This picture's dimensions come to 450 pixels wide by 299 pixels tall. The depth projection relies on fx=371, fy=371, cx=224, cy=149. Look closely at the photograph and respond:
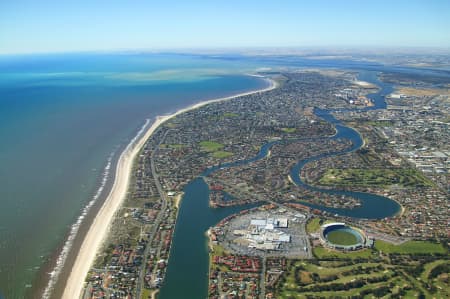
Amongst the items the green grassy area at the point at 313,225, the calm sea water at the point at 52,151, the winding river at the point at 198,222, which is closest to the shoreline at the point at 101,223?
the calm sea water at the point at 52,151

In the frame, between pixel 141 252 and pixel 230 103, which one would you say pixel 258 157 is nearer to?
Result: pixel 141 252

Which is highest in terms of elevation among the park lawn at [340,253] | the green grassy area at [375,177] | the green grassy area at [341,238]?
the green grassy area at [375,177]

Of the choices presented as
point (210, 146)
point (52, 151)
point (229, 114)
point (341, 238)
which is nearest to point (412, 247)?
point (341, 238)

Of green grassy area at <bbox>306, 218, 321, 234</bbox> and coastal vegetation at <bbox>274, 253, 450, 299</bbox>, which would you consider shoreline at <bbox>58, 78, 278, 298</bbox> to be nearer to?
coastal vegetation at <bbox>274, 253, 450, 299</bbox>

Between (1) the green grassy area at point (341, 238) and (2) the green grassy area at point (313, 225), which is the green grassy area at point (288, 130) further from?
(1) the green grassy area at point (341, 238)

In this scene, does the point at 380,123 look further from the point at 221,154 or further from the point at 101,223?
the point at 101,223
